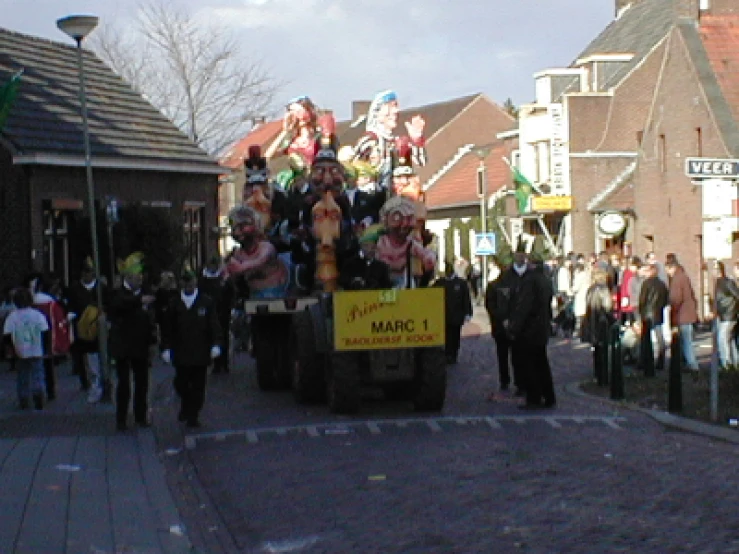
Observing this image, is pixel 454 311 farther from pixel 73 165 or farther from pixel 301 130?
pixel 73 165

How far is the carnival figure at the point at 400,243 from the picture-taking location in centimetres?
1734

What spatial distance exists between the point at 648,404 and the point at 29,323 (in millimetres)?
7288

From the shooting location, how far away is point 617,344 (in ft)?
59.8

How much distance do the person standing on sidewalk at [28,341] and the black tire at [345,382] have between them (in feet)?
12.4

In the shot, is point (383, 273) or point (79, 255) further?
point (79, 255)

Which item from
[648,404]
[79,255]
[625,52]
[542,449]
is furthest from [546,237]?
[542,449]

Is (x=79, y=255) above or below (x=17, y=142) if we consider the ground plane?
below

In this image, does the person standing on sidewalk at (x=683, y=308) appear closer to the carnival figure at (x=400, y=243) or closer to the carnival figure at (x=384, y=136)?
the carnival figure at (x=384, y=136)

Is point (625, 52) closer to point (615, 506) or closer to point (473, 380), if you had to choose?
point (473, 380)

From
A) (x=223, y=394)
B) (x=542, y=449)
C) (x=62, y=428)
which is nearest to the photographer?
(x=542, y=449)

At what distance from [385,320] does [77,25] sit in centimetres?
567

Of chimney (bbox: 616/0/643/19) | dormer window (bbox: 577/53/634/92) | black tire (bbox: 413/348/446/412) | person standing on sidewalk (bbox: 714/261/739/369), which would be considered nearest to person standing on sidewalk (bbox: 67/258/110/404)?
black tire (bbox: 413/348/446/412)

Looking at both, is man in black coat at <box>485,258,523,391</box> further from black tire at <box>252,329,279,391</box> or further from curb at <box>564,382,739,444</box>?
black tire at <box>252,329,279,391</box>

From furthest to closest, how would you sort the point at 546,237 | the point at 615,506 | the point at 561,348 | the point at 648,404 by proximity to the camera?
the point at 546,237
the point at 561,348
the point at 648,404
the point at 615,506
